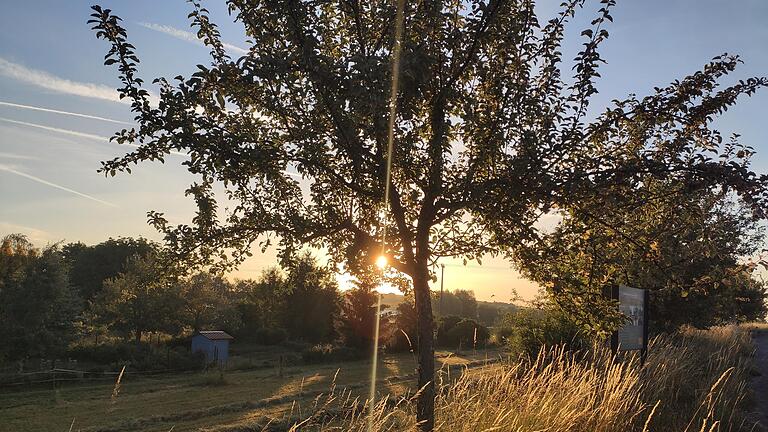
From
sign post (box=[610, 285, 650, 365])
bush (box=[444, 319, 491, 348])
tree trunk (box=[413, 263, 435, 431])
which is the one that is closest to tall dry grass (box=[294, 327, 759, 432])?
tree trunk (box=[413, 263, 435, 431])

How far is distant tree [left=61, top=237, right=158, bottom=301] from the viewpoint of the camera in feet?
219

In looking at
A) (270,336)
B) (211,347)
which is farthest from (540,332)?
(270,336)

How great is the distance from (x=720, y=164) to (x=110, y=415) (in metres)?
18.9

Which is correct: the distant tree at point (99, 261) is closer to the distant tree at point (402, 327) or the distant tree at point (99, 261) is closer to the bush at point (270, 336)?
the bush at point (270, 336)

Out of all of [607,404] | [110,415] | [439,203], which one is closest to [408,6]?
[439,203]

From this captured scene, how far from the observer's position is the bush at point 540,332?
14.1 meters

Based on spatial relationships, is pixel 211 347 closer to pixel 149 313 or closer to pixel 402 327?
pixel 149 313

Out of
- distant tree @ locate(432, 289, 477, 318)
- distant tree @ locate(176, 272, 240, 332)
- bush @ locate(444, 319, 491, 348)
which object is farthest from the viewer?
distant tree @ locate(432, 289, 477, 318)

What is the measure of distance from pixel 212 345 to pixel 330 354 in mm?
7945

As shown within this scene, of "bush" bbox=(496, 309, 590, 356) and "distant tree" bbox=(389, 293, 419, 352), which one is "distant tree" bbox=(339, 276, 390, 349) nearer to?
"distant tree" bbox=(389, 293, 419, 352)

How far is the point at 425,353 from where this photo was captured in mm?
6141

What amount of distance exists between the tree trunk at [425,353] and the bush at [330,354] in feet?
102

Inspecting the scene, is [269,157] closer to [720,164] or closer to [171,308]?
[720,164]

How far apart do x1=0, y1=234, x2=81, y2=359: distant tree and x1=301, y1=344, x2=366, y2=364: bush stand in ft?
47.1
